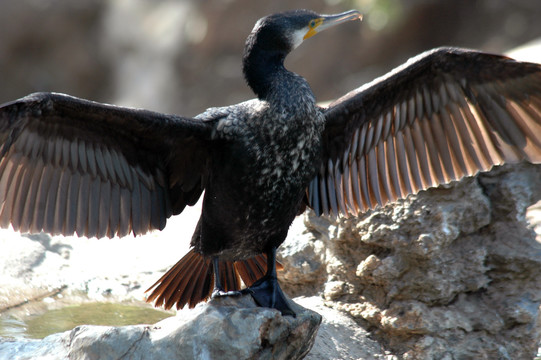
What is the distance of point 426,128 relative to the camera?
422 centimetres

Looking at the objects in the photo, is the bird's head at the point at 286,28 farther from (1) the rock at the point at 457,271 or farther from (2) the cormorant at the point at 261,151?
(1) the rock at the point at 457,271

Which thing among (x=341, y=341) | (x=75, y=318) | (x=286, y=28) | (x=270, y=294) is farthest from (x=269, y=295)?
(x=75, y=318)

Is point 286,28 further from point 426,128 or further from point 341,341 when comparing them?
point 341,341

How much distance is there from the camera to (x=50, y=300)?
198 inches

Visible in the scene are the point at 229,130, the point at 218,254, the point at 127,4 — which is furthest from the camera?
the point at 127,4

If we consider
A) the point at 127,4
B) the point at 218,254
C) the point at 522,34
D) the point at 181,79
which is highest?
the point at 127,4

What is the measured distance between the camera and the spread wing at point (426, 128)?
389 centimetres

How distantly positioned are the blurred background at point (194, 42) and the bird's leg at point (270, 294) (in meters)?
7.17

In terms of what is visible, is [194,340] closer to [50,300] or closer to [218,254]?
[218,254]

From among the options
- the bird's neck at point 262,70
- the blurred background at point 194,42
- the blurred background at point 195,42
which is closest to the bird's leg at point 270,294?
the bird's neck at point 262,70

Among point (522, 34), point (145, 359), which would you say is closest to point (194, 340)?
point (145, 359)

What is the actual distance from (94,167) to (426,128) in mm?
1903

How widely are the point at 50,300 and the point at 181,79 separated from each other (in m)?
7.68

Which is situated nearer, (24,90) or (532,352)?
(532,352)
